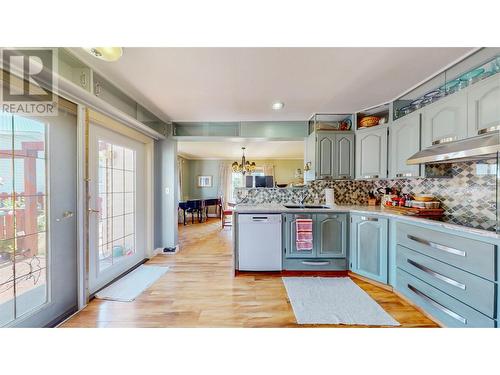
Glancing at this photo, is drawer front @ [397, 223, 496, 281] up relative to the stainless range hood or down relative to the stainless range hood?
down

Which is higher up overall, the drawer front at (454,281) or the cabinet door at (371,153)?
the cabinet door at (371,153)

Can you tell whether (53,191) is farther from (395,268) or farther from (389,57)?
(395,268)

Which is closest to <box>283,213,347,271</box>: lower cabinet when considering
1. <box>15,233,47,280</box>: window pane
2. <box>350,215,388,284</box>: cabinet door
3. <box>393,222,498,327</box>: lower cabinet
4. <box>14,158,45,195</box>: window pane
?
<box>350,215,388,284</box>: cabinet door

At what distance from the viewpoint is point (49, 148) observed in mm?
1523

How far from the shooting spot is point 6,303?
1298 millimetres

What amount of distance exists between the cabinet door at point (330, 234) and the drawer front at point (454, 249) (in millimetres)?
725

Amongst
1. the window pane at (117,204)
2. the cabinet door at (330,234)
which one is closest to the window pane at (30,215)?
the window pane at (117,204)

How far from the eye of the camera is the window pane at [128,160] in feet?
8.53

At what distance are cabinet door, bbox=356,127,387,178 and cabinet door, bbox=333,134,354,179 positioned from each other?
80 mm

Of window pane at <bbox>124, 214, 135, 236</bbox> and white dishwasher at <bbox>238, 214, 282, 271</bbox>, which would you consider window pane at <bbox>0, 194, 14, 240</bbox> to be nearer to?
window pane at <bbox>124, 214, 135, 236</bbox>

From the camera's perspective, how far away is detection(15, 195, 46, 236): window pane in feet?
4.41

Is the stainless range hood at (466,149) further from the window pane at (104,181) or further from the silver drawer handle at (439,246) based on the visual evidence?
the window pane at (104,181)

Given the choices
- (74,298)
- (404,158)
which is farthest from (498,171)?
(74,298)
